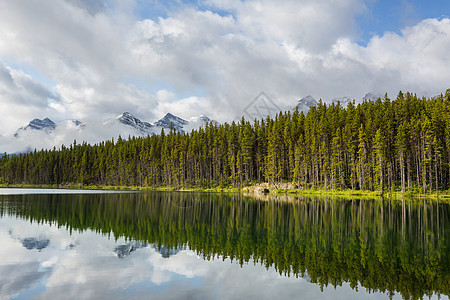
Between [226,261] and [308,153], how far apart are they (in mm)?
72695

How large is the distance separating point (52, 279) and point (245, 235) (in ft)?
38.8

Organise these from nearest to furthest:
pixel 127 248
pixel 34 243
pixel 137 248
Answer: pixel 137 248 → pixel 127 248 → pixel 34 243

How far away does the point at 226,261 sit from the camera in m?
14.4

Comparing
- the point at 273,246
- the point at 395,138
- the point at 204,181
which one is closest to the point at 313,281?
the point at 273,246

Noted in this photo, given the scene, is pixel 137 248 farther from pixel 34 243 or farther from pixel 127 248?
pixel 34 243

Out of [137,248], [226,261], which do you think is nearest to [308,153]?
[137,248]

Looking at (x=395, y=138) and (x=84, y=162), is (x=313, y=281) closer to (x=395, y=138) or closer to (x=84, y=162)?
(x=395, y=138)

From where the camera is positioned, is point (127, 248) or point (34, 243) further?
point (34, 243)

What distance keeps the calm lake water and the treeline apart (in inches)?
1896

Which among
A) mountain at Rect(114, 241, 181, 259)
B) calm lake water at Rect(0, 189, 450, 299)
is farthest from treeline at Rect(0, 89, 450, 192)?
mountain at Rect(114, 241, 181, 259)

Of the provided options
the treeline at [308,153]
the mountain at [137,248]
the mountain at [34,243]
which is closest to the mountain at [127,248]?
the mountain at [137,248]

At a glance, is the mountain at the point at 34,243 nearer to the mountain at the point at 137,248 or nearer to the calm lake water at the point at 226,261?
the calm lake water at the point at 226,261

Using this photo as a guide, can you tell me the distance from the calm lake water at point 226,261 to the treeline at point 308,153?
158 ft

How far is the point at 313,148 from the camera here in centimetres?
8056
